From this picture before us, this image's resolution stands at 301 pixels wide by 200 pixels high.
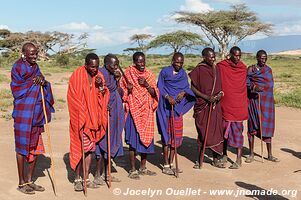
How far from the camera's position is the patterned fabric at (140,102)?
5.74 m

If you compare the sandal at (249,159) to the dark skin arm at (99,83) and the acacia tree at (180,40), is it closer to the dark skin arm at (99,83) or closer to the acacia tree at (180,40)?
the dark skin arm at (99,83)

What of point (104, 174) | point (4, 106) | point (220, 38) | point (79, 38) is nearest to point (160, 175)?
point (104, 174)

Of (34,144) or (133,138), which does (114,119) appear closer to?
(133,138)

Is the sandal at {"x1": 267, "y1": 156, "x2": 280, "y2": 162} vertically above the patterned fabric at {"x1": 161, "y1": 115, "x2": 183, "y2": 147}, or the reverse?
the patterned fabric at {"x1": 161, "y1": 115, "x2": 183, "y2": 147}

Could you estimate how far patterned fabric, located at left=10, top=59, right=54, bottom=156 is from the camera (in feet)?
15.8

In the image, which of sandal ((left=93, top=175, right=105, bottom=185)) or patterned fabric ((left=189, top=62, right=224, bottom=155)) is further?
patterned fabric ((left=189, top=62, right=224, bottom=155))

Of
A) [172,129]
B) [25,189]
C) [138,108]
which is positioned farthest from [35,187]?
[172,129]

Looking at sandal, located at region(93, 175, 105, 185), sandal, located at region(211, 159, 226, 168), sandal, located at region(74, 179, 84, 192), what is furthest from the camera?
sandal, located at region(211, 159, 226, 168)

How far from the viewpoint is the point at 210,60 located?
6.16 metres

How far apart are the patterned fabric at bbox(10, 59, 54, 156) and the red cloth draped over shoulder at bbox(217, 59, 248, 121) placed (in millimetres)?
2860

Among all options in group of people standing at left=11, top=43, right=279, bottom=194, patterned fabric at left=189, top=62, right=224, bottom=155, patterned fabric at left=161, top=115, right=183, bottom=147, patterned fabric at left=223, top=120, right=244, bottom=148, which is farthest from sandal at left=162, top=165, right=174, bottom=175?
patterned fabric at left=223, top=120, right=244, bottom=148

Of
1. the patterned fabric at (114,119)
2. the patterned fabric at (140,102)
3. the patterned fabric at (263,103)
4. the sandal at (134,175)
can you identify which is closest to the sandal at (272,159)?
the patterned fabric at (263,103)

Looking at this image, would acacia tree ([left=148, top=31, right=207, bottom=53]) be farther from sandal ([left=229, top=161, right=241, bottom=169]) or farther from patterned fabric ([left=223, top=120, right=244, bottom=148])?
sandal ([left=229, top=161, right=241, bottom=169])

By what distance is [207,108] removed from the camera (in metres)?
6.32
